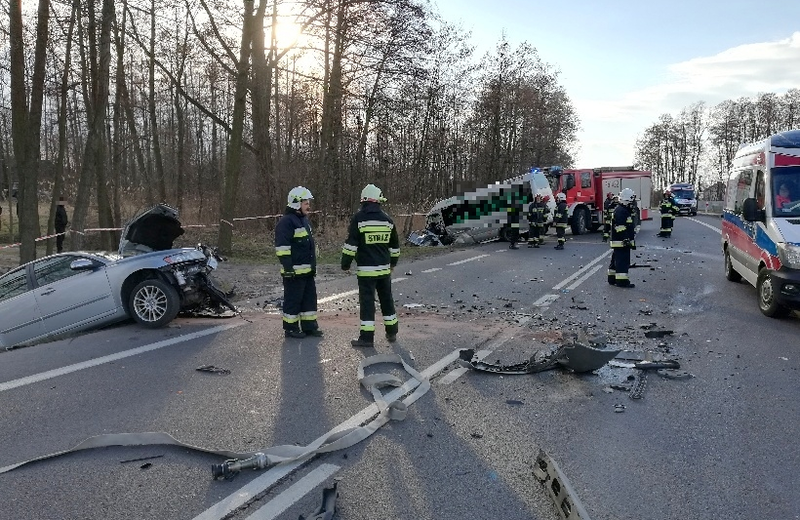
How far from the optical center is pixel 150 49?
2139 centimetres

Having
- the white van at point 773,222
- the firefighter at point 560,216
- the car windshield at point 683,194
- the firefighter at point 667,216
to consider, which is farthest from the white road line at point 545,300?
the car windshield at point 683,194

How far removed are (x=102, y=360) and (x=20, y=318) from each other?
2.48 metres

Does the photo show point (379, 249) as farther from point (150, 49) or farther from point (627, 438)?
point (150, 49)

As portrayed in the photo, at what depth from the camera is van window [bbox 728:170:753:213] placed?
10.1 metres

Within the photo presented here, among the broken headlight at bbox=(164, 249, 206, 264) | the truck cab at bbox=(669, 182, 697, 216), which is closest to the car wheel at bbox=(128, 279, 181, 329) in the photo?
the broken headlight at bbox=(164, 249, 206, 264)

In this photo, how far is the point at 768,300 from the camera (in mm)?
8695

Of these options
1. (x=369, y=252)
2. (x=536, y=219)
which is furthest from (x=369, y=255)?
(x=536, y=219)

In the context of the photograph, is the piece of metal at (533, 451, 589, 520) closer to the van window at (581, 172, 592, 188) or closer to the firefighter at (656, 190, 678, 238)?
the van window at (581, 172, 592, 188)

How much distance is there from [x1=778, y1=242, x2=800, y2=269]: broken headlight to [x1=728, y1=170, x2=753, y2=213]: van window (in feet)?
6.55

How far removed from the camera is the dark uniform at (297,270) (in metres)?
7.34

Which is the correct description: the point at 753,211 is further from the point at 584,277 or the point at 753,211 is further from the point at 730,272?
the point at 584,277

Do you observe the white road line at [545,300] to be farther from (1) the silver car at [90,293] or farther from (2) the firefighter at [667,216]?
(2) the firefighter at [667,216]

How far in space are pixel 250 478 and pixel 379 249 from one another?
3783 millimetres

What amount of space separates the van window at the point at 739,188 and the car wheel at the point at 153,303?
892 cm
